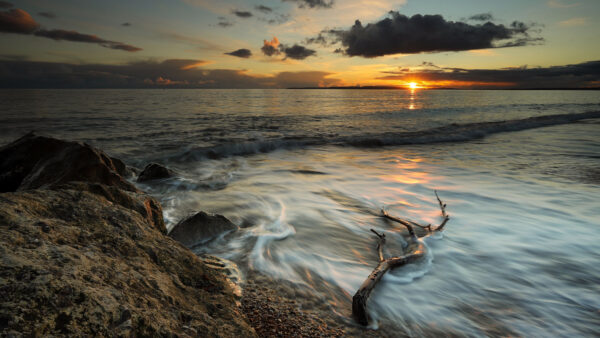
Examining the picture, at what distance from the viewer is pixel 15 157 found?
17.2ft

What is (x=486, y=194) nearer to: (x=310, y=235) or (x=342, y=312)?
(x=310, y=235)

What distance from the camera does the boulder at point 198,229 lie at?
3.82 metres

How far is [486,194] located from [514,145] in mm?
9290

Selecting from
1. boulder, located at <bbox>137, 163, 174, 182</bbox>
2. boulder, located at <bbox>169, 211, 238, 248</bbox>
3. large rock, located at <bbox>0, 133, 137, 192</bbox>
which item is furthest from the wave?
boulder, located at <bbox>169, 211, 238, 248</bbox>

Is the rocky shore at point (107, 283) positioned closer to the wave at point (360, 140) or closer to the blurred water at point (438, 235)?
the blurred water at point (438, 235)

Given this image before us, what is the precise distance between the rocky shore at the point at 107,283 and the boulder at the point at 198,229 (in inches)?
42.6

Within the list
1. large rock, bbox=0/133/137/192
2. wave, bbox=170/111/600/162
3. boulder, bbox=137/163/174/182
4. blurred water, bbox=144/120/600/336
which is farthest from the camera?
wave, bbox=170/111/600/162

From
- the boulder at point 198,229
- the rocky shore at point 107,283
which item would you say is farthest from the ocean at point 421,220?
the rocky shore at point 107,283

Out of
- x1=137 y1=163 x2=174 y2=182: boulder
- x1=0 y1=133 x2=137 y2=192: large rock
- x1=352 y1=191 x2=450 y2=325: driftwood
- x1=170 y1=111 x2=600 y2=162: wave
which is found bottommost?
x1=352 y1=191 x2=450 y2=325: driftwood

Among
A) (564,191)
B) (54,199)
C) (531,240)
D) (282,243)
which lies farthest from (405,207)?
(54,199)

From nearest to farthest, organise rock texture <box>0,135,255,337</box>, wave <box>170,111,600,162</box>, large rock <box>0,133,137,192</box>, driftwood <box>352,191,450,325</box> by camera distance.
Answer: rock texture <box>0,135,255,337</box>
driftwood <box>352,191,450,325</box>
large rock <box>0,133,137,192</box>
wave <box>170,111,600,162</box>

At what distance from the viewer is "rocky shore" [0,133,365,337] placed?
1116mm

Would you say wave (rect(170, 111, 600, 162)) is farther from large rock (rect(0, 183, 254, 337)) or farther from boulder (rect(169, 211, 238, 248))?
large rock (rect(0, 183, 254, 337))

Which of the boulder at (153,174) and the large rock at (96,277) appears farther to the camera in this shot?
the boulder at (153,174)
